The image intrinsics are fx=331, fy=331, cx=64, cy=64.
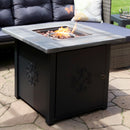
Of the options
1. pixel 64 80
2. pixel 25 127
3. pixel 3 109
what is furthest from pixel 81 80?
pixel 3 109

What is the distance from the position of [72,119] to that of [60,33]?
856 mm

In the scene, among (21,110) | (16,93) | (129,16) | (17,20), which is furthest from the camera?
(129,16)

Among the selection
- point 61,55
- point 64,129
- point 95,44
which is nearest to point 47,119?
point 64,129

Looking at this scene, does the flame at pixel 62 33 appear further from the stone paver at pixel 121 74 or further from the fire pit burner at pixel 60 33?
the stone paver at pixel 121 74

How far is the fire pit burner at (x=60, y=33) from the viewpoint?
3281 millimetres

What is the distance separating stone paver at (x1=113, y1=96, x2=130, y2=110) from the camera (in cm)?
353

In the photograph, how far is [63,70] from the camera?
2977 millimetres

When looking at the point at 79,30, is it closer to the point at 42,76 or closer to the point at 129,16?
the point at 42,76

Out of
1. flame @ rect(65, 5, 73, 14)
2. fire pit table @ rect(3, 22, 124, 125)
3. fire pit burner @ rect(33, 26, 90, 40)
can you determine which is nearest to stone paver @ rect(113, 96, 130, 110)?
fire pit table @ rect(3, 22, 124, 125)

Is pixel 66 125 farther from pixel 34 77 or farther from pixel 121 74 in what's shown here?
pixel 121 74

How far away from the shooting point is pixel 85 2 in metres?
5.18

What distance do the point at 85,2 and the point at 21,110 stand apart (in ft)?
8.03

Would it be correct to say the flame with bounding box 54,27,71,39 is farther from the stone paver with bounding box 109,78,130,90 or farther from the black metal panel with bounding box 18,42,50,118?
the stone paver with bounding box 109,78,130,90

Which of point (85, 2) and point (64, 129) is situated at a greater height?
point (85, 2)
